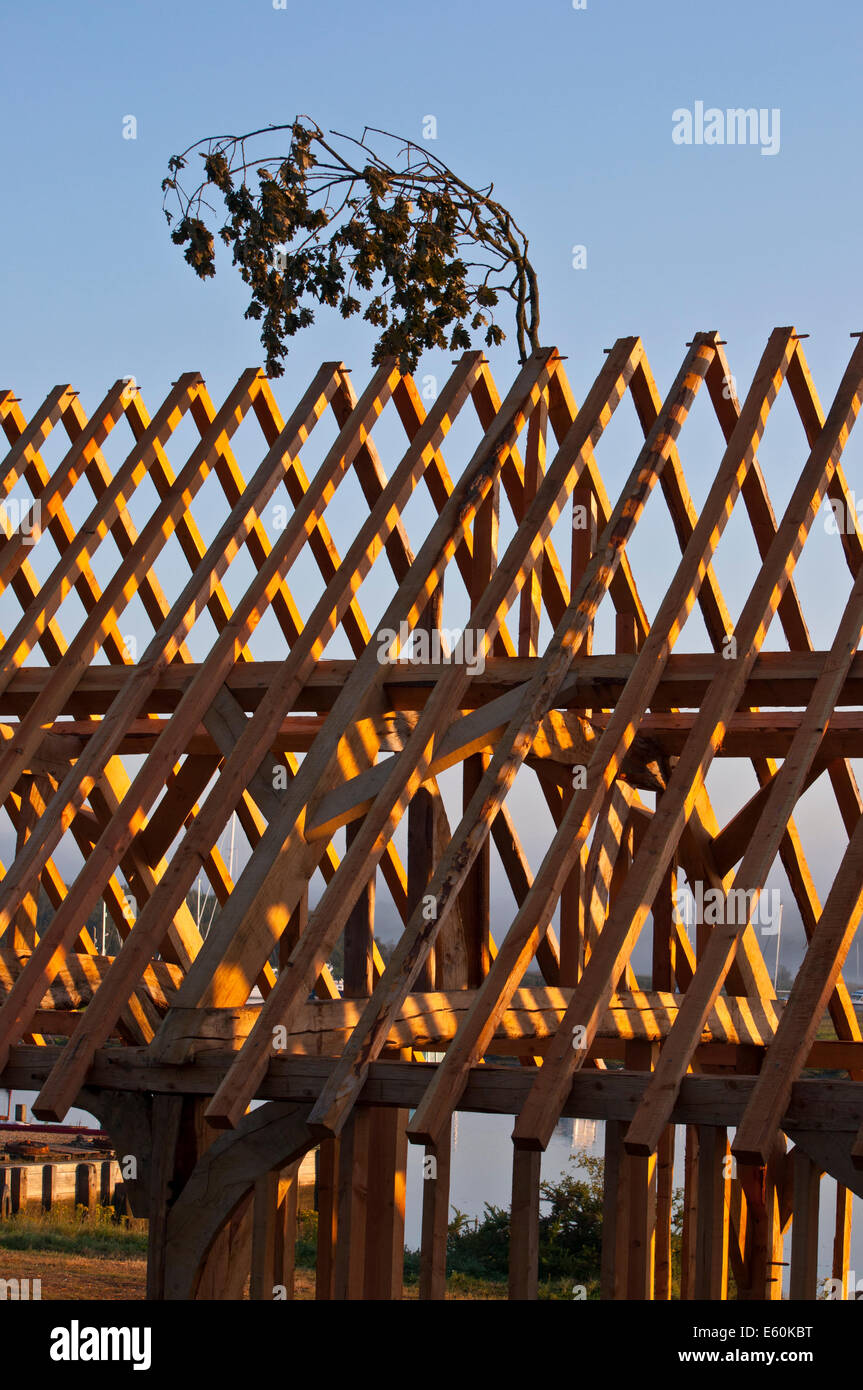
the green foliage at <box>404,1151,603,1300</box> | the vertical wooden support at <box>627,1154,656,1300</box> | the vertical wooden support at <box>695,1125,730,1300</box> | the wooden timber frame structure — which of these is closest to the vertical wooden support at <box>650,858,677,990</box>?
the wooden timber frame structure

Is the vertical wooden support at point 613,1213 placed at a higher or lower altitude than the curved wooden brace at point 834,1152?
lower

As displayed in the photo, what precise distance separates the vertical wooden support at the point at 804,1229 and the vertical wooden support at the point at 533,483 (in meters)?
3.67

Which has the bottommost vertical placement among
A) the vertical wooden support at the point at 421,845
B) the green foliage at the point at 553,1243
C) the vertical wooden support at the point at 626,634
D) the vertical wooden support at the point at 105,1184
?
the green foliage at the point at 553,1243

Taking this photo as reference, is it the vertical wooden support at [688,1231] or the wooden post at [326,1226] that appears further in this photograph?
the vertical wooden support at [688,1231]

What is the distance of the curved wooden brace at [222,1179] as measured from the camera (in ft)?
20.7

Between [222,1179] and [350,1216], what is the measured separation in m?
0.55

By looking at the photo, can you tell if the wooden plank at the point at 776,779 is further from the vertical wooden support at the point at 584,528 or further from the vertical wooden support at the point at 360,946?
the vertical wooden support at the point at 360,946

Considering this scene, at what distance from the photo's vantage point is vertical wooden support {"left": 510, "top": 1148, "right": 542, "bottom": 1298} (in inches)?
224

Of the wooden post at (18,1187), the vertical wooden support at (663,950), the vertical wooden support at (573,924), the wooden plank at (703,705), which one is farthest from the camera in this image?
the wooden post at (18,1187)

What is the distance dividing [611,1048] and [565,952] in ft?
3.95

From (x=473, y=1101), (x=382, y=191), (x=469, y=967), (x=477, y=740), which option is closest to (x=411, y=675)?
(x=477, y=740)

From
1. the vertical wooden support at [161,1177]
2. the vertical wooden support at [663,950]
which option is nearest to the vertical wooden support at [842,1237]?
the vertical wooden support at [663,950]

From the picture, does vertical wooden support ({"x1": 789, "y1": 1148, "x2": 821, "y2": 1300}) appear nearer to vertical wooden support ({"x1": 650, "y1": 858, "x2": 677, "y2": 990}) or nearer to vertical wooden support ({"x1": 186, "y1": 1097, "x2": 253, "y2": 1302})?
vertical wooden support ({"x1": 186, "y1": 1097, "x2": 253, "y2": 1302})
